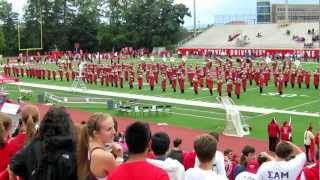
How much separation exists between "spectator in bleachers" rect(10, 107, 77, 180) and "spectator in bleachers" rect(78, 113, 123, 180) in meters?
0.09

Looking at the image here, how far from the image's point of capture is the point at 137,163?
339cm

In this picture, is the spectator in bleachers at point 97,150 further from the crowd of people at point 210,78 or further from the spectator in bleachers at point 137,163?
the crowd of people at point 210,78

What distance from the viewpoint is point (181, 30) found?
225 feet

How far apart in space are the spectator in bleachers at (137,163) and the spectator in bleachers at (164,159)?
45.3 inches

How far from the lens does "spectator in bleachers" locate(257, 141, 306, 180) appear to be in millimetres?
4668

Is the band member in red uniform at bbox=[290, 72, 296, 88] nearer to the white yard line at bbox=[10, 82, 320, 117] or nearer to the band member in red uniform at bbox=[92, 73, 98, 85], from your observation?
the white yard line at bbox=[10, 82, 320, 117]

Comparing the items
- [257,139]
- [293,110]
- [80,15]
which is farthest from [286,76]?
[80,15]

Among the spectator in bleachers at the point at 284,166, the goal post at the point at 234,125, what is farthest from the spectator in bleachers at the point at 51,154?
the goal post at the point at 234,125

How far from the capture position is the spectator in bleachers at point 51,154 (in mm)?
3980

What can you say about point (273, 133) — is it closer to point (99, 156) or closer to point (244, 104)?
point (244, 104)

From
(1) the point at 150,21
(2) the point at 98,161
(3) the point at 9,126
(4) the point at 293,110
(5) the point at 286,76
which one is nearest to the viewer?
(2) the point at 98,161

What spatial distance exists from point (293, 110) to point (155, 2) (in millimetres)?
48417

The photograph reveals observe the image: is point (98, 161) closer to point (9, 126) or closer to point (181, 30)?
point (9, 126)

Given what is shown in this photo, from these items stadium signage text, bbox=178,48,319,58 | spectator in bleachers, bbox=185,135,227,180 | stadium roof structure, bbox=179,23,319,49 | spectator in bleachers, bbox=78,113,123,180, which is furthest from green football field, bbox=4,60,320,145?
stadium roof structure, bbox=179,23,319,49
